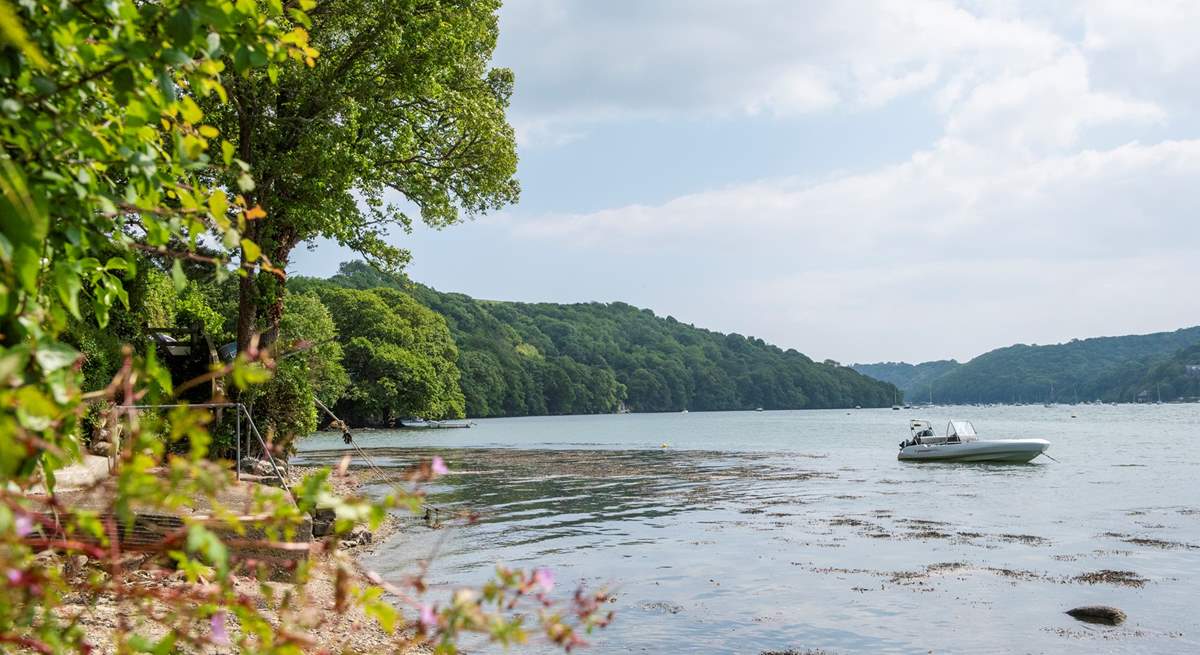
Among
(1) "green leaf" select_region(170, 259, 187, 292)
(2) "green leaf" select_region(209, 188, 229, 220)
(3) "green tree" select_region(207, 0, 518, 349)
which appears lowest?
(1) "green leaf" select_region(170, 259, 187, 292)

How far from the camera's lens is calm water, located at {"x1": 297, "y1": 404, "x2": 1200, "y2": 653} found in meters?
14.4

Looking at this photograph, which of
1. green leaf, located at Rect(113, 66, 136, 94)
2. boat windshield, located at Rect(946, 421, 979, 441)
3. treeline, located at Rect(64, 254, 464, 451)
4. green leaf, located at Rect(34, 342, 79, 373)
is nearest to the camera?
green leaf, located at Rect(34, 342, 79, 373)

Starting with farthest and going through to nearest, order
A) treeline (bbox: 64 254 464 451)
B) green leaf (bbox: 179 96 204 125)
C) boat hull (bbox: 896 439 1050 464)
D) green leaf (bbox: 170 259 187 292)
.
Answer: boat hull (bbox: 896 439 1050 464) → treeline (bbox: 64 254 464 451) → green leaf (bbox: 179 96 204 125) → green leaf (bbox: 170 259 187 292)

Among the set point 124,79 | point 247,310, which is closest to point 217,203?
point 124,79

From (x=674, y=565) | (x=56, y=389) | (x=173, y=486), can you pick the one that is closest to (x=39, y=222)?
(x=56, y=389)

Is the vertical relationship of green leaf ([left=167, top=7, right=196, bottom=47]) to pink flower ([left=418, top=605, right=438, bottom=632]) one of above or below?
above

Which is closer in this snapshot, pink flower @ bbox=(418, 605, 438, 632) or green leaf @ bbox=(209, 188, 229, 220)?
pink flower @ bbox=(418, 605, 438, 632)

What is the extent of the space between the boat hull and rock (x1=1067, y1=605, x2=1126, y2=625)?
1440 inches

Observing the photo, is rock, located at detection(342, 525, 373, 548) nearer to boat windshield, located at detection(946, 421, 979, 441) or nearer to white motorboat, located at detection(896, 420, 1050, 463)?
white motorboat, located at detection(896, 420, 1050, 463)

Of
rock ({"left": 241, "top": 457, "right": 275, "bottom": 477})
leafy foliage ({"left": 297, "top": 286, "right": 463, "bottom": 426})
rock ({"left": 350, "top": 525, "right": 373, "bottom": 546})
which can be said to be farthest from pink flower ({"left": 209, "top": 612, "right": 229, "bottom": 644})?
leafy foliage ({"left": 297, "top": 286, "right": 463, "bottom": 426})

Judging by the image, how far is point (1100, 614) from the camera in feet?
49.6

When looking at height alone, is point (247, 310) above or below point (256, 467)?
above

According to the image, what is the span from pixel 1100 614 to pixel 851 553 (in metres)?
7.00

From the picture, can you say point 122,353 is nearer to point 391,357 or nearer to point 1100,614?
point 1100,614
